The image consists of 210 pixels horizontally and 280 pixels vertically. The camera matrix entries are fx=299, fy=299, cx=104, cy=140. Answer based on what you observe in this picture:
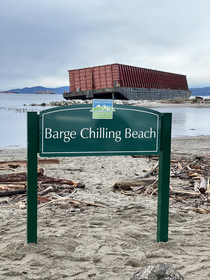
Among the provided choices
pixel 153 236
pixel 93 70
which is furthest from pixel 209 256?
pixel 93 70

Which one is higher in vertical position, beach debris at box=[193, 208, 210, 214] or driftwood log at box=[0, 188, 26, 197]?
driftwood log at box=[0, 188, 26, 197]

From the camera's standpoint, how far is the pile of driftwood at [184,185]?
5.31 meters

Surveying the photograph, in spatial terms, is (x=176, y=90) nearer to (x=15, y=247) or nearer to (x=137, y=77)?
(x=137, y=77)

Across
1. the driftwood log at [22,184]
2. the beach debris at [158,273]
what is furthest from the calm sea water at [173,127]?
the beach debris at [158,273]

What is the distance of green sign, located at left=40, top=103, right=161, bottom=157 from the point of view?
10.8 feet

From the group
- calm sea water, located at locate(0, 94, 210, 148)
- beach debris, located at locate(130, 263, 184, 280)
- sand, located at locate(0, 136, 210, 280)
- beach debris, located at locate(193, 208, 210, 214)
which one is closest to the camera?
beach debris, located at locate(130, 263, 184, 280)

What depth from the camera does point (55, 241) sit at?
139 inches

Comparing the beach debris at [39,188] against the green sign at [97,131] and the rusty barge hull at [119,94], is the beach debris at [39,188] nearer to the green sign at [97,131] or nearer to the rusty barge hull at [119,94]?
the green sign at [97,131]

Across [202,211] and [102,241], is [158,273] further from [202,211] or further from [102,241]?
[202,211]

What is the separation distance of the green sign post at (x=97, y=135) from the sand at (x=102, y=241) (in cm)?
27

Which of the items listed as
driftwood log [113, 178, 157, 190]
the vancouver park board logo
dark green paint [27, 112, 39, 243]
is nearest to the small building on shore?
driftwood log [113, 178, 157, 190]

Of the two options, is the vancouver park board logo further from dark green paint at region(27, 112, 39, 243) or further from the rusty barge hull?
the rusty barge hull

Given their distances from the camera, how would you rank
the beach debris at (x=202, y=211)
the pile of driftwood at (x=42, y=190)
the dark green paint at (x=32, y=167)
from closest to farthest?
the dark green paint at (x=32, y=167) → the beach debris at (x=202, y=211) → the pile of driftwood at (x=42, y=190)

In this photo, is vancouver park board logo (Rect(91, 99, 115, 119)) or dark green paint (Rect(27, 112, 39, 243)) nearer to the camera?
dark green paint (Rect(27, 112, 39, 243))
